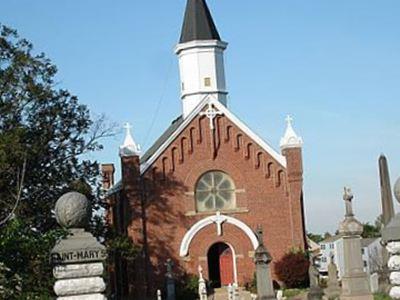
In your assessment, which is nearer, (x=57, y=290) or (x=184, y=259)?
(x=57, y=290)

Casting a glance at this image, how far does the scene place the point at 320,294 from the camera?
3080 cm

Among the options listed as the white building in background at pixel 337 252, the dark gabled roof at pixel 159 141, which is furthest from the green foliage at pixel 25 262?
the white building in background at pixel 337 252

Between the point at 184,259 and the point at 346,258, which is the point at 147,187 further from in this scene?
the point at 346,258

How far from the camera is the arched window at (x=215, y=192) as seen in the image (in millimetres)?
46312

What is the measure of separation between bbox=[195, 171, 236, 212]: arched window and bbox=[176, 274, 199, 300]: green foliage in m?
3.67

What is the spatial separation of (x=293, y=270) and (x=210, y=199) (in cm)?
571

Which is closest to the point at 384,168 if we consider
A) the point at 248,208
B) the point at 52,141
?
the point at 52,141

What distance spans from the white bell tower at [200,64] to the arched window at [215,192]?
5.71 metres

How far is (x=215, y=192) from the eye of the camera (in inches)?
1837

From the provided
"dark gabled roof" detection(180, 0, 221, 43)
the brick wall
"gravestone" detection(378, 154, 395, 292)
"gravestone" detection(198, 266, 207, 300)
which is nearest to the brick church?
the brick wall

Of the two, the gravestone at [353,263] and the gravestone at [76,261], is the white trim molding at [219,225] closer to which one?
the gravestone at [353,263]

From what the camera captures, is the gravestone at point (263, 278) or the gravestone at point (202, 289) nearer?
the gravestone at point (263, 278)

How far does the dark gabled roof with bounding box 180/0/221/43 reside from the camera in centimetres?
5184

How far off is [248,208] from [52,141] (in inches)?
496
